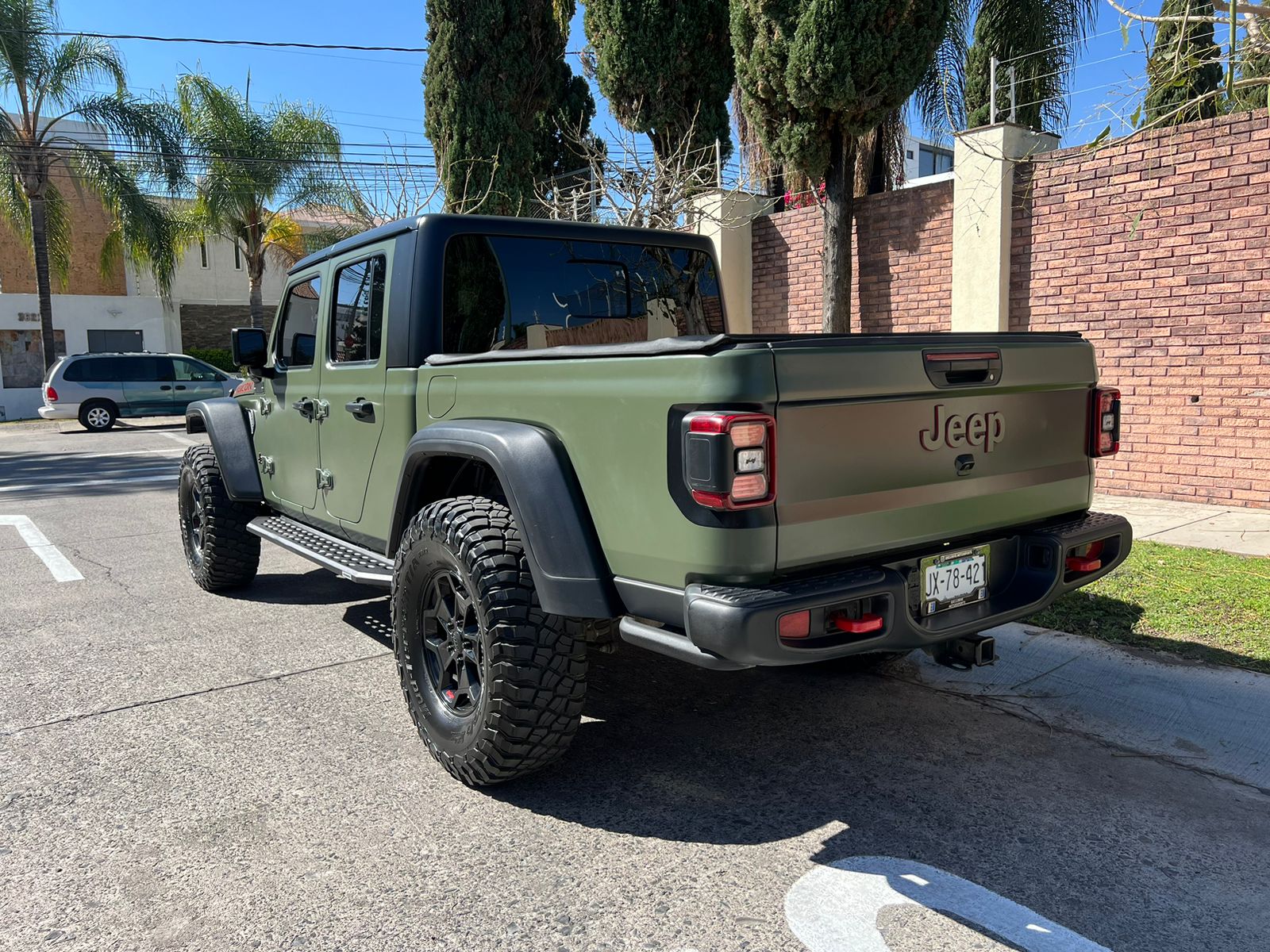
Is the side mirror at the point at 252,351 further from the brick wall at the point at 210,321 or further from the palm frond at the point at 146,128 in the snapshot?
the brick wall at the point at 210,321

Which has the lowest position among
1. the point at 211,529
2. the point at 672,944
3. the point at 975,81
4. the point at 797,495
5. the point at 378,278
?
the point at 672,944

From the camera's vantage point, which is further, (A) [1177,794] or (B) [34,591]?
(B) [34,591]

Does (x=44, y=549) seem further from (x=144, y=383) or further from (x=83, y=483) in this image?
(x=144, y=383)

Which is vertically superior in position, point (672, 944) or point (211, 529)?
point (211, 529)

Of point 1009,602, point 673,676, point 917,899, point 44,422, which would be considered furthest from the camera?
point 44,422

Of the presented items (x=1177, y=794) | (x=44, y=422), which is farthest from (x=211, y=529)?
(x=44, y=422)

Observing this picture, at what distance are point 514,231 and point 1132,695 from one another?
3276 mm

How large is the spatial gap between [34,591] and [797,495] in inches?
227

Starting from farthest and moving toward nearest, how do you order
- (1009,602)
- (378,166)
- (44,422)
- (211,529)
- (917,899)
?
1. (44,422)
2. (378,166)
3. (211,529)
4. (1009,602)
5. (917,899)

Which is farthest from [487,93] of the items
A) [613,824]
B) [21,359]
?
[21,359]

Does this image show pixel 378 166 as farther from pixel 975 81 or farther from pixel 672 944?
pixel 672 944

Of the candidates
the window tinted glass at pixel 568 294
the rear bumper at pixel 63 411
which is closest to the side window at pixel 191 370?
the rear bumper at pixel 63 411

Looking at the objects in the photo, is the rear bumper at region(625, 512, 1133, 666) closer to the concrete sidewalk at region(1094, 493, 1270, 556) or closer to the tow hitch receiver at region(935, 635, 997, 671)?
the tow hitch receiver at region(935, 635, 997, 671)

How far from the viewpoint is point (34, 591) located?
647 centimetres
